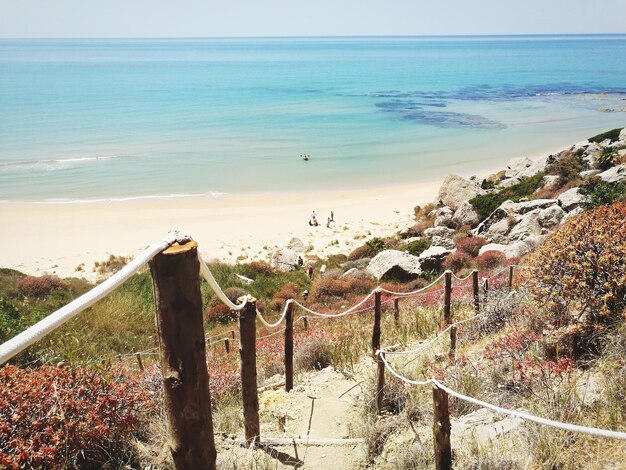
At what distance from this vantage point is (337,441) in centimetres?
526

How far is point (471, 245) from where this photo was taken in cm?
1761

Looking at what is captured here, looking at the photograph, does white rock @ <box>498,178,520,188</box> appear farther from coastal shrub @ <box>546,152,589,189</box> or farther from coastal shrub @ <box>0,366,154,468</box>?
coastal shrub @ <box>0,366,154,468</box>

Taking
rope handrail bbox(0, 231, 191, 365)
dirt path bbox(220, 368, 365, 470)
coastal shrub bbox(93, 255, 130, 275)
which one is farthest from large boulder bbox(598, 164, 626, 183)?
coastal shrub bbox(93, 255, 130, 275)

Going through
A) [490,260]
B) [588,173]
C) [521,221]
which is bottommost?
[490,260]

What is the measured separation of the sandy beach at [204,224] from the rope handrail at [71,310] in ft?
61.3

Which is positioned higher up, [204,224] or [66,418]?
[66,418]

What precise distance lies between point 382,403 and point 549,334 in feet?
7.08

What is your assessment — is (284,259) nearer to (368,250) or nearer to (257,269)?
(257,269)

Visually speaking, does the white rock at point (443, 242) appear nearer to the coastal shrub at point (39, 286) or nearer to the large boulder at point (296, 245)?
the large boulder at point (296, 245)

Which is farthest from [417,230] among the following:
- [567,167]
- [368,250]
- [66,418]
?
[66,418]

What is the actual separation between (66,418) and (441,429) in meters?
3.21

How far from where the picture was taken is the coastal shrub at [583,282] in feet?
19.0

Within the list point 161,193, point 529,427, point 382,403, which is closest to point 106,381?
point 382,403

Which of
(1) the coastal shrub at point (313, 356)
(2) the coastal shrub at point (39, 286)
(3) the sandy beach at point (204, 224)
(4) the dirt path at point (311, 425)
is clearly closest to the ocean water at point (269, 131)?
(3) the sandy beach at point (204, 224)
